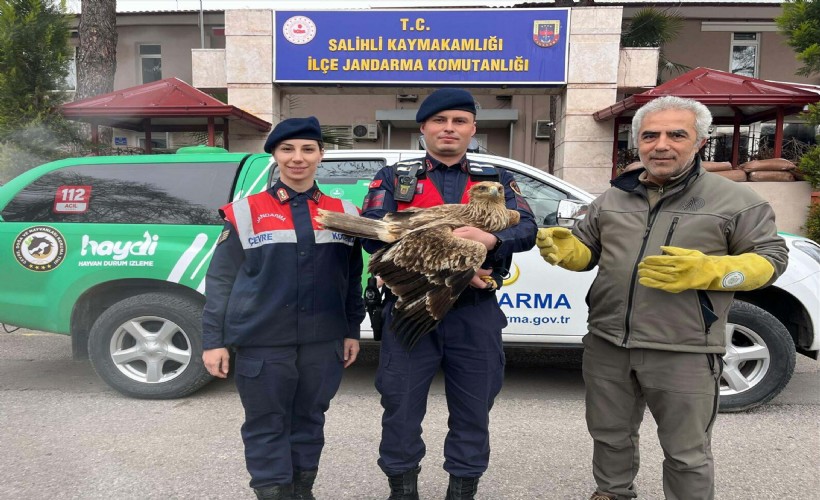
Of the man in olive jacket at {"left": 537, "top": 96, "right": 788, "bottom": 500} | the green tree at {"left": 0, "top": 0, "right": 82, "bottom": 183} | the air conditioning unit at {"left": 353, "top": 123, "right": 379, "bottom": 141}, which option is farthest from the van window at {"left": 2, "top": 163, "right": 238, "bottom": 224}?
the air conditioning unit at {"left": 353, "top": 123, "right": 379, "bottom": 141}

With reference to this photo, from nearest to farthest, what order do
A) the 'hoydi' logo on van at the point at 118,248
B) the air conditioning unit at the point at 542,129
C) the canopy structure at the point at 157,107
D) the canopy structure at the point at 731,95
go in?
the 'hoydi' logo on van at the point at 118,248, the canopy structure at the point at 731,95, the canopy structure at the point at 157,107, the air conditioning unit at the point at 542,129

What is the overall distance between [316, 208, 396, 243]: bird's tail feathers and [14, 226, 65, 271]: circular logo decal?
9.87 feet

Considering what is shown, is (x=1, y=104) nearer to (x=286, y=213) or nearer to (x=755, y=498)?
(x=286, y=213)

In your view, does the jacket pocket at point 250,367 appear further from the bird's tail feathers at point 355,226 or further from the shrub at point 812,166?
the shrub at point 812,166

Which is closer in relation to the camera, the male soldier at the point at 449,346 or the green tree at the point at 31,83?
the male soldier at the point at 449,346

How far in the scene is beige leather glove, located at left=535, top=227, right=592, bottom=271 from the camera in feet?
7.95

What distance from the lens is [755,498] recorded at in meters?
2.86

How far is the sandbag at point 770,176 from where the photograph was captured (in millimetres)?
8727

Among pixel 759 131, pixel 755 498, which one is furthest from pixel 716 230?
pixel 759 131

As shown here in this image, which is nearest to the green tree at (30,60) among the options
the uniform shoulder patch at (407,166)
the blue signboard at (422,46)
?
the blue signboard at (422,46)

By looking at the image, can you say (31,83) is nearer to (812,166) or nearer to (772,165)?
(772,165)

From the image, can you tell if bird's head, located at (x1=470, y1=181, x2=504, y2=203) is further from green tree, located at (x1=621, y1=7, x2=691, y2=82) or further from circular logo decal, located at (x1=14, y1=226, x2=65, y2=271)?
green tree, located at (x1=621, y1=7, x2=691, y2=82)

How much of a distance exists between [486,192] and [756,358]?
291 cm

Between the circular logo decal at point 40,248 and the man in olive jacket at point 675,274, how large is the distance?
11.9ft
